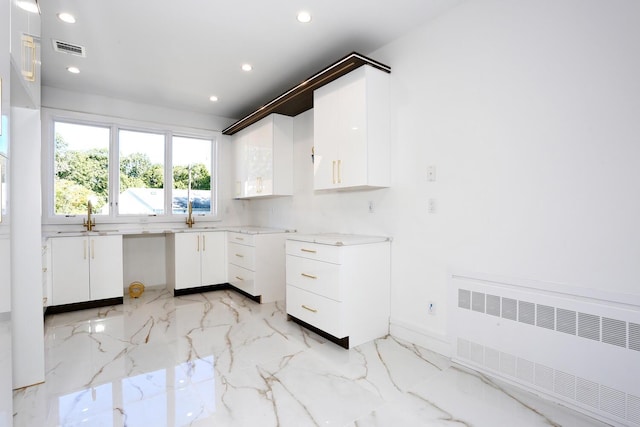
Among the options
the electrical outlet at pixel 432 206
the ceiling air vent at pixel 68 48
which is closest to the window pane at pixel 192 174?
the ceiling air vent at pixel 68 48

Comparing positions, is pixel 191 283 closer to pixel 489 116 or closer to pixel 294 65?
pixel 294 65

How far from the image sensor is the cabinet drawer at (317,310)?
7.92 ft

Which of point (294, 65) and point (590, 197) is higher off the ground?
point (294, 65)

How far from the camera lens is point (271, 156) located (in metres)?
3.86

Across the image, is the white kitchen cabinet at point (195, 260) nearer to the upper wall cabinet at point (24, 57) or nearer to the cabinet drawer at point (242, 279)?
the cabinet drawer at point (242, 279)

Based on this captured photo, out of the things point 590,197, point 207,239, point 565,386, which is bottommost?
point 565,386

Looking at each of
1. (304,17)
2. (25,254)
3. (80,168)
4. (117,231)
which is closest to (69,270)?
(117,231)

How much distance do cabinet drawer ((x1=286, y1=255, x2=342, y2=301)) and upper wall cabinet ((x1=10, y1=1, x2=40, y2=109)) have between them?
2107 millimetres

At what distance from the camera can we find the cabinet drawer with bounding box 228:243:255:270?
3.73m

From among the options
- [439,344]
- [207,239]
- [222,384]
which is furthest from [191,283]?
[439,344]

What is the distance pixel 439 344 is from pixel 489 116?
165cm

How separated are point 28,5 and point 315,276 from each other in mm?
2428

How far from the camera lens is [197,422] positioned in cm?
159

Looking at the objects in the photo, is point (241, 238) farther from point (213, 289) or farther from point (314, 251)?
point (314, 251)
